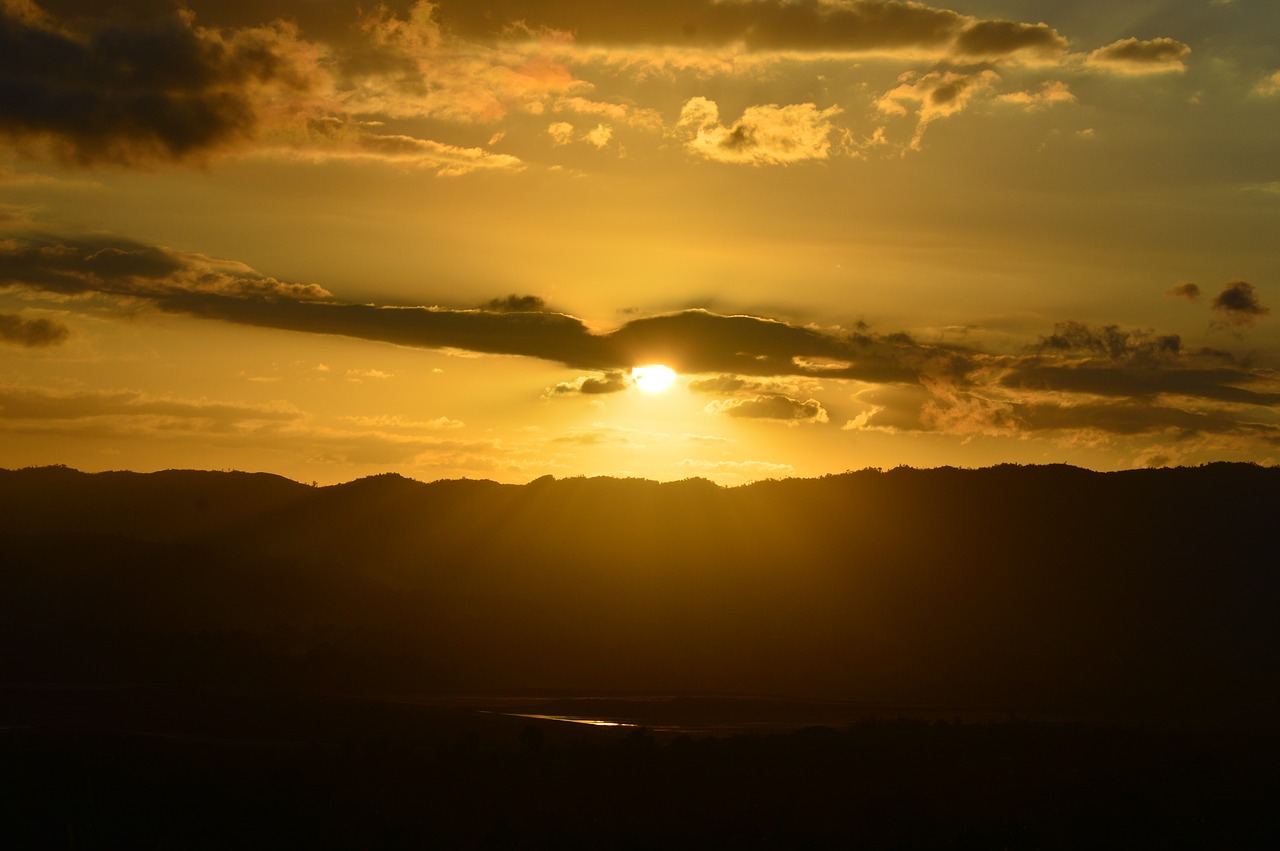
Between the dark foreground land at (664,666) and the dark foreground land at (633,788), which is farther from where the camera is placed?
the dark foreground land at (664,666)

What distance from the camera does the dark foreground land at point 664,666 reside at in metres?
29.5

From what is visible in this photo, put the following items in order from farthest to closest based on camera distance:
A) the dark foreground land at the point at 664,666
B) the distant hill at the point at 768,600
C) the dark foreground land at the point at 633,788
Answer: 1. the distant hill at the point at 768,600
2. the dark foreground land at the point at 664,666
3. the dark foreground land at the point at 633,788

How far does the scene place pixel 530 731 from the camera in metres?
37.6

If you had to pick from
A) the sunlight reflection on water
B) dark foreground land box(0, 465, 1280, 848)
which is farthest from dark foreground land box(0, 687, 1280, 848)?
the sunlight reflection on water

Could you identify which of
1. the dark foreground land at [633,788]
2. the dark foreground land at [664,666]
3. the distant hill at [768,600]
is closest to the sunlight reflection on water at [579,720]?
the dark foreground land at [664,666]

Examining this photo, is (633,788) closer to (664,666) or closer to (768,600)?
(664,666)

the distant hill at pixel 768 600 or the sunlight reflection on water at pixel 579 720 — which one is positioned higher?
the distant hill at pixel 768 600

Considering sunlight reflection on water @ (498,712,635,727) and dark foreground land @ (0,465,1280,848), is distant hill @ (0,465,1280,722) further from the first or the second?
sunlight reflection on water @ (498,712,635,727)

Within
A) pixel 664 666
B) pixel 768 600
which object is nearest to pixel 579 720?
pixel 664 666

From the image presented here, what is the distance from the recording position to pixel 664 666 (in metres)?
66.8

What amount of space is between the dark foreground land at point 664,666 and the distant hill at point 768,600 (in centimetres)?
28

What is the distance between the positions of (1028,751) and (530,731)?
1468 centimetres

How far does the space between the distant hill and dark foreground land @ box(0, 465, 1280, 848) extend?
284mm

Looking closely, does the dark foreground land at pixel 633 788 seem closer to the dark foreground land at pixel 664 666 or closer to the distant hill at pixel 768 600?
the dark foreground land at pixel 664 666
